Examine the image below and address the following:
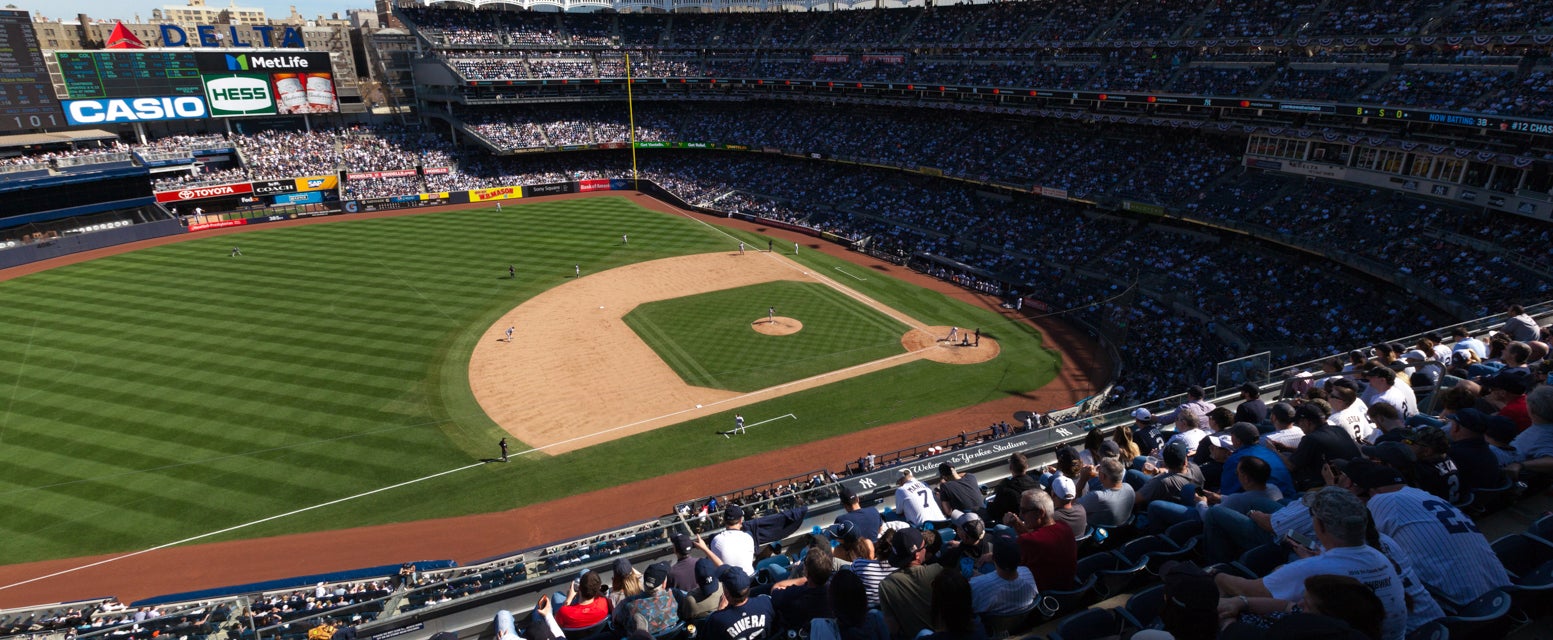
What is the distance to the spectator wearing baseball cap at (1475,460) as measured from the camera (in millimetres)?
6801

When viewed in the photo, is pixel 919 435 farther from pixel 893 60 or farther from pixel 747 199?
pixel 893 60

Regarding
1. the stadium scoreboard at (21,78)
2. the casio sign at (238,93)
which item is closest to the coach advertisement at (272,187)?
the casio sign at (238,93)

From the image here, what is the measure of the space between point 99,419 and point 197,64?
43835 millimetres

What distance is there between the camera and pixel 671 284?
4362cm

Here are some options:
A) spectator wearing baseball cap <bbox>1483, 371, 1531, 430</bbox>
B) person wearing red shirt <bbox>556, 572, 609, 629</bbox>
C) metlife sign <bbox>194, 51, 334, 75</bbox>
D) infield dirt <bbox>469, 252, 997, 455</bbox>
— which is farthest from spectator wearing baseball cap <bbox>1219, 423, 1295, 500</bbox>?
metlife sign <bbox>194, 51, 334, 75</bbox>

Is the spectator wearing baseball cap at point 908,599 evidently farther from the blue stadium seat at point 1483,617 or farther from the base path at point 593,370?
the base path at point 593,370

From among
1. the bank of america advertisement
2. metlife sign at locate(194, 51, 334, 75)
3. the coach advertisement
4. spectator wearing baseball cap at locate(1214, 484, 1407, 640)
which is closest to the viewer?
spectator wearing baseball cap at locate(1214, 484, 1407, 640)

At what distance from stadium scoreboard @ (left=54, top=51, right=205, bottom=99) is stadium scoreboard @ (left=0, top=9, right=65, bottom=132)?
191 cm

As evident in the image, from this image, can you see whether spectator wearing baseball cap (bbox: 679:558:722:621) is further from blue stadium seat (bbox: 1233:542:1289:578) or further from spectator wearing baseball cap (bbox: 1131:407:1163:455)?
spectator wearing baseball cap (bbox: 1131:407:1163:455)

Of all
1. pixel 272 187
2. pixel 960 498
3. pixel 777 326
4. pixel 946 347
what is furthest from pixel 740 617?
pixel 272 187

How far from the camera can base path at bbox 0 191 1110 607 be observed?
65.1 feet

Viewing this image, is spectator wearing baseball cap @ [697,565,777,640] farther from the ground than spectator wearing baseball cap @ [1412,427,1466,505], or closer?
closer

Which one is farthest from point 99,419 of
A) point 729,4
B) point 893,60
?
point 729,4

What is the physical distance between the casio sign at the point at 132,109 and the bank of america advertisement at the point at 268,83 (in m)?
1.35
